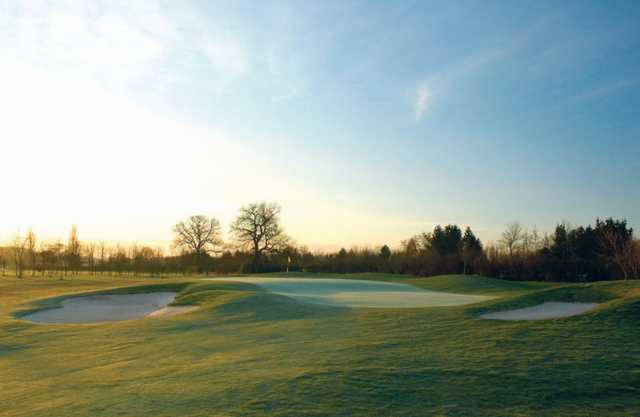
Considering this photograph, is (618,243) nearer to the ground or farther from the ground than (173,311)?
farther from the ground

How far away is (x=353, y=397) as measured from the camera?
6.68 metres

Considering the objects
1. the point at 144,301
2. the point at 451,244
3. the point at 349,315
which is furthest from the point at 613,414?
the point at 451,244

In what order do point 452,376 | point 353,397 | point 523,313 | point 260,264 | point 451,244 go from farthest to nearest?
point 451,244
point 260,264
point 523,313
point 452,376
point 353,397

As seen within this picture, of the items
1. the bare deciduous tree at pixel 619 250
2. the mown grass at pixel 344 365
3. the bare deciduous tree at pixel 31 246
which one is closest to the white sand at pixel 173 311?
the mown grass at pixel 344 365

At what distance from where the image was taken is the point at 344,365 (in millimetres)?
8359

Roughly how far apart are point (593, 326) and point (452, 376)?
17.8ft

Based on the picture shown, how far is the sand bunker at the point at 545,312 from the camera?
13.2m

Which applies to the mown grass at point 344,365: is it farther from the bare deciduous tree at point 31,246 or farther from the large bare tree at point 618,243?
the bare deciduous tree at point 31,246

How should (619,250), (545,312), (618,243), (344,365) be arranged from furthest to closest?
(618,243) < (619,250) < (545,312) < (344,365)

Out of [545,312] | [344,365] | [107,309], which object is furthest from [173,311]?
[545,312]

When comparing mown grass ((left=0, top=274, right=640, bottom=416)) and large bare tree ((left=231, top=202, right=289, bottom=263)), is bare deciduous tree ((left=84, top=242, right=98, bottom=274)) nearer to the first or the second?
large bare tree ((left=231, top=202, right=289, bottom=263))

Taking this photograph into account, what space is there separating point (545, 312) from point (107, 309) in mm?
18901

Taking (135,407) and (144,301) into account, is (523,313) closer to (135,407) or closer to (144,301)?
(135,407)

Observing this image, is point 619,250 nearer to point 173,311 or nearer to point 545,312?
point 545,312
